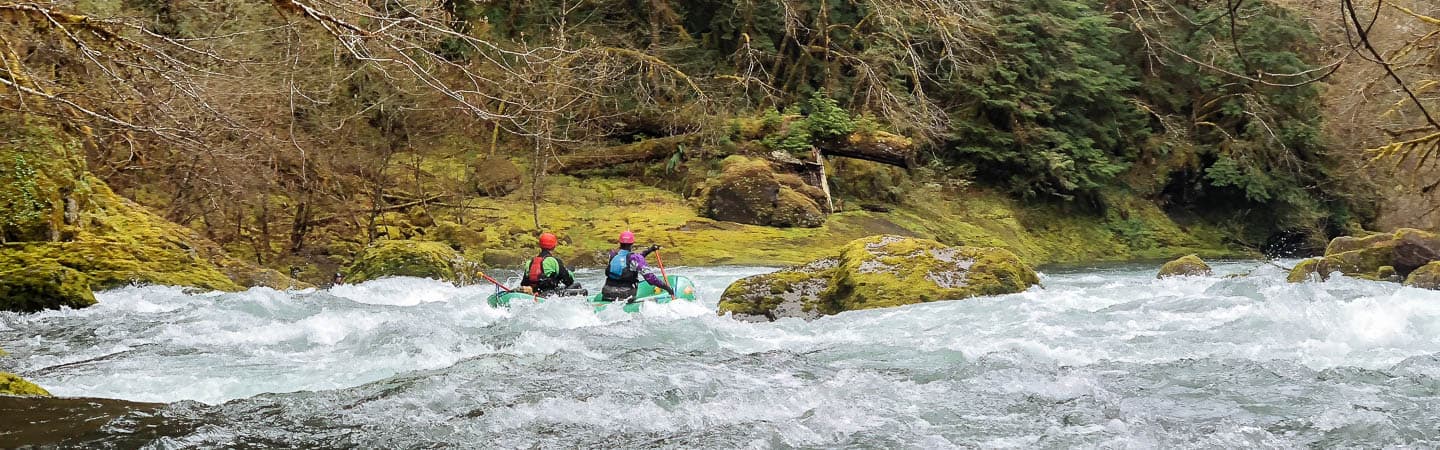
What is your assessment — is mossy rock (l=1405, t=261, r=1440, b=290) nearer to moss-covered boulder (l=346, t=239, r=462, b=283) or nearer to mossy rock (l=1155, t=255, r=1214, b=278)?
mossy rock (l=1155, t=255, r=1214, b=278)

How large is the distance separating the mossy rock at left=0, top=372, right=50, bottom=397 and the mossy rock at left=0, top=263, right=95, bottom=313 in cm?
444

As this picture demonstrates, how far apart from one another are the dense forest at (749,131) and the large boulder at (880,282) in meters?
2.40

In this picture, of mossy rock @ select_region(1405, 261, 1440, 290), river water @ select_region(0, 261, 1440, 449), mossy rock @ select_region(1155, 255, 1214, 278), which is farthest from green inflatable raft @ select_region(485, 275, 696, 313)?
mossy rock @ select_region(1405, 261, 1440, 290)

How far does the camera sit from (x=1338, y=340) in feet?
22.9

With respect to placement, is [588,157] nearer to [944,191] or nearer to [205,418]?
[944,191]

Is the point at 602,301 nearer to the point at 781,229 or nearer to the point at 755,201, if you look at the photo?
the point at 781,229

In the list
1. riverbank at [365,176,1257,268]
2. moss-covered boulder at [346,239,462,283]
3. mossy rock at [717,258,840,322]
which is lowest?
riverbank at [365,176,1257,268]

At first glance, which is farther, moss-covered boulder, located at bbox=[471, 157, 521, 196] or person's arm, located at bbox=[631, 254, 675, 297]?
moss-covered boulder, located at bbox=[471, 157, 521, 196]

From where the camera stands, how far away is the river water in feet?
15.7

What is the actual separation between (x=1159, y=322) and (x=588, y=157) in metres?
13.8

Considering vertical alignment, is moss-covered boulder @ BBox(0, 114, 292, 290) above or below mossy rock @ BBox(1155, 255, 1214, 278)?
above

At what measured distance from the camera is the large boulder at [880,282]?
376 inches

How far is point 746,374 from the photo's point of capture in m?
6.39

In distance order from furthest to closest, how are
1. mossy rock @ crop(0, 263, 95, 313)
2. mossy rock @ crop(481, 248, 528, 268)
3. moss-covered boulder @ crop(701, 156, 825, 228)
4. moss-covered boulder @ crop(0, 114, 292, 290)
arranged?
moss-covered boulder @ crop(701, 156, 825, 228) → mossy rock @ crop(481, 248, 528, 268) → moss-covered boulder @ crop(0, 114, 292, 290) → mossy rock @ crop(0, 263, 95, 313)
